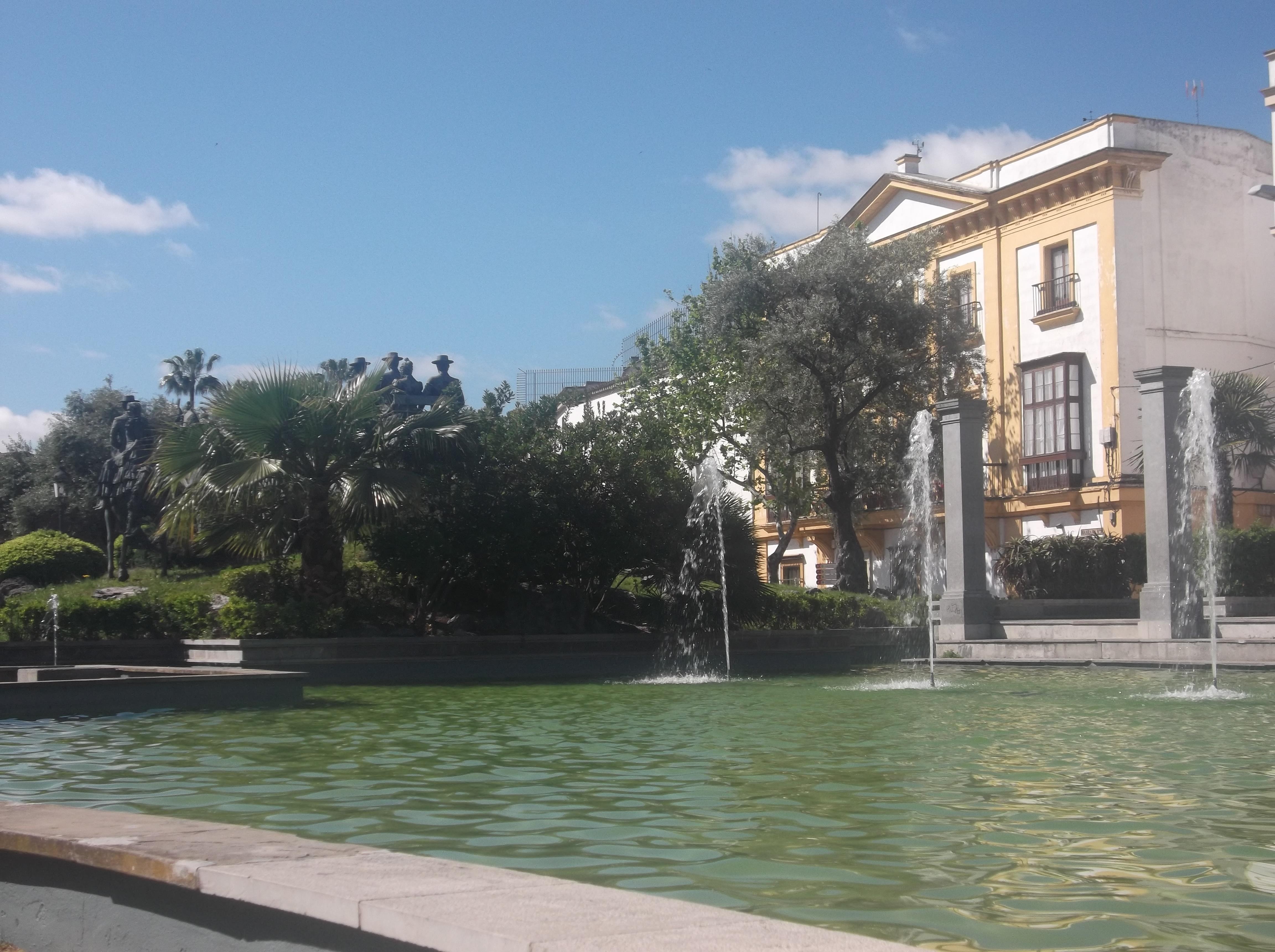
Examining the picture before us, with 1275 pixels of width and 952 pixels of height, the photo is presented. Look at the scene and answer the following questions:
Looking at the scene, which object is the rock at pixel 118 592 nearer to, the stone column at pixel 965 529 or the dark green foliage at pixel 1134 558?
the stone column at pixel 965 529

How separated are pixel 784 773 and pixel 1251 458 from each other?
27386 millimetres

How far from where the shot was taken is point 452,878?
12.3ft

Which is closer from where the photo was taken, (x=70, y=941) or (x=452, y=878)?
(x=452, y=878)

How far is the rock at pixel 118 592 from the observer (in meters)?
24.7

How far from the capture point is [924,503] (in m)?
31.2

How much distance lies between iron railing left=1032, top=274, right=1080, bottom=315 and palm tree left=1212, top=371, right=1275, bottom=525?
5.54 m

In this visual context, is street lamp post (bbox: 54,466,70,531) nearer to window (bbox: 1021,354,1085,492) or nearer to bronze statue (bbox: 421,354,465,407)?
bronze statue (bbox: 421,354,465,407)

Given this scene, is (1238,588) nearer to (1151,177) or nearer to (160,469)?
(1151,177)

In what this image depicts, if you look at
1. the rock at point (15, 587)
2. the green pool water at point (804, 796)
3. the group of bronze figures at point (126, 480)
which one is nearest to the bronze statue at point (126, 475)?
the group of bronze figures at point (126, 480)

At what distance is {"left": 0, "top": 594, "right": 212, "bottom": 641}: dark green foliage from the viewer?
20.7 meters

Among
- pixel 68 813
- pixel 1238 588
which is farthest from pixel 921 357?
pixel 68 813

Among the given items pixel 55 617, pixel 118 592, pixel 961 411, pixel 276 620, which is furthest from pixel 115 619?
pixel 961 411

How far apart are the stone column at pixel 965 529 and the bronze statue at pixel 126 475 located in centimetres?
2060

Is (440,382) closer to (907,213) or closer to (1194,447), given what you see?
(1194,447)
